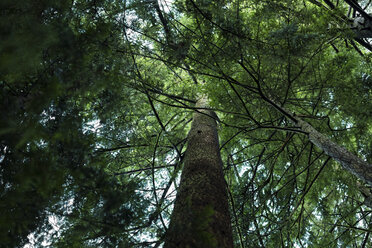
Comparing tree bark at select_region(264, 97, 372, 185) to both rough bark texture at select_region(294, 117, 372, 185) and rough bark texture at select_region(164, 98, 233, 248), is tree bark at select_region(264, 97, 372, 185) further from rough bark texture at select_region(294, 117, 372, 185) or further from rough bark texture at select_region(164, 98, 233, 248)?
rough bark texture at select_region(164, 98, 233, 248)

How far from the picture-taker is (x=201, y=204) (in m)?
2.05

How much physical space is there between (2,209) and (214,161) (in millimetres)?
2163

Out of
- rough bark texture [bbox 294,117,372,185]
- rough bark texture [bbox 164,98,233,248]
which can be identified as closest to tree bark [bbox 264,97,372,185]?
rough bark texture [bbox 294,117,372,185]

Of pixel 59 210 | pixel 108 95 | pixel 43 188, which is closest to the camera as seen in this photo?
pixel 43 188

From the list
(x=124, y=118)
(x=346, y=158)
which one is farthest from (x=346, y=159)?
A: (x=124, y=118)

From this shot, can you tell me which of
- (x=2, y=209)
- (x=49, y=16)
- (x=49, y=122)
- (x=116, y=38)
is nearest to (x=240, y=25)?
(x=116, y=38)

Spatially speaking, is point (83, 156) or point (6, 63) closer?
point (6, 63)

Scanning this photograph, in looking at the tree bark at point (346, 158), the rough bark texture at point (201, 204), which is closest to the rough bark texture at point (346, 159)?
the tree bark at point (346, 158)

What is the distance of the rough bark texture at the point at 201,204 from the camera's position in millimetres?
1393

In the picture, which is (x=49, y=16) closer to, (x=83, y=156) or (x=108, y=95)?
(x=108, y=95)

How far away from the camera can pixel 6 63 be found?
0.93m

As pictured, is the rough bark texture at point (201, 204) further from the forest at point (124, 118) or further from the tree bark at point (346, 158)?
the tree bark at point (346, 158)

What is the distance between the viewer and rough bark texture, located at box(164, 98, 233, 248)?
1.39 meters

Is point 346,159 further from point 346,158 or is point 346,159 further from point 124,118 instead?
point 124,118
